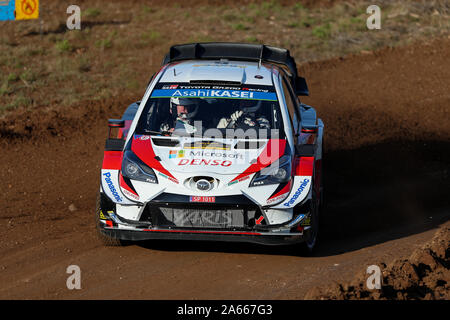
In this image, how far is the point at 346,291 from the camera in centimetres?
568

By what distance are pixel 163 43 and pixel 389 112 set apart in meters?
7.62

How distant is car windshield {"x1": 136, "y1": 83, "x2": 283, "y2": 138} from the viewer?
25.7ft

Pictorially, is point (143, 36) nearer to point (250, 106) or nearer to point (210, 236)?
point (250, 106)

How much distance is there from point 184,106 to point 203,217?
5.30ft

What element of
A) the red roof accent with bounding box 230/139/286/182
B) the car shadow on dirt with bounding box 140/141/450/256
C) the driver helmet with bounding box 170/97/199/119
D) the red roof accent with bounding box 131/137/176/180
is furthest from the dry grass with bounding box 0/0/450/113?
the red roof accent with bounding box 230/139/286/182

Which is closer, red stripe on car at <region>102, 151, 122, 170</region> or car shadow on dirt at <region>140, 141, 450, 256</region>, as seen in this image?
red stripe on car at <region>102, 151, 122, 170</region>

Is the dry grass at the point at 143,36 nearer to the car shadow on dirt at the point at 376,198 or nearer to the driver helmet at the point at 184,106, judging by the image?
the car shadow on dirt at the point at 376,198

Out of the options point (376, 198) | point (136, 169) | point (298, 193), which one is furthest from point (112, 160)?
point (376, 198)

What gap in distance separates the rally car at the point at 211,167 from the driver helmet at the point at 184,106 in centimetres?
1

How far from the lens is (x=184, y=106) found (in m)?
8.02

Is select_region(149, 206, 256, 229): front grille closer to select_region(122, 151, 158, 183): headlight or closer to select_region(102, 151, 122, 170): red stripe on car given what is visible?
select_region(122, 151, 158, 183): headlight

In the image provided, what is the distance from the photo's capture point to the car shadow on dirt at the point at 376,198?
7.99 m

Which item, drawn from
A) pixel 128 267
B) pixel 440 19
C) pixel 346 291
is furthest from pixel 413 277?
pixel 440 19

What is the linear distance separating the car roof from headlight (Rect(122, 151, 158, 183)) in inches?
52.8
